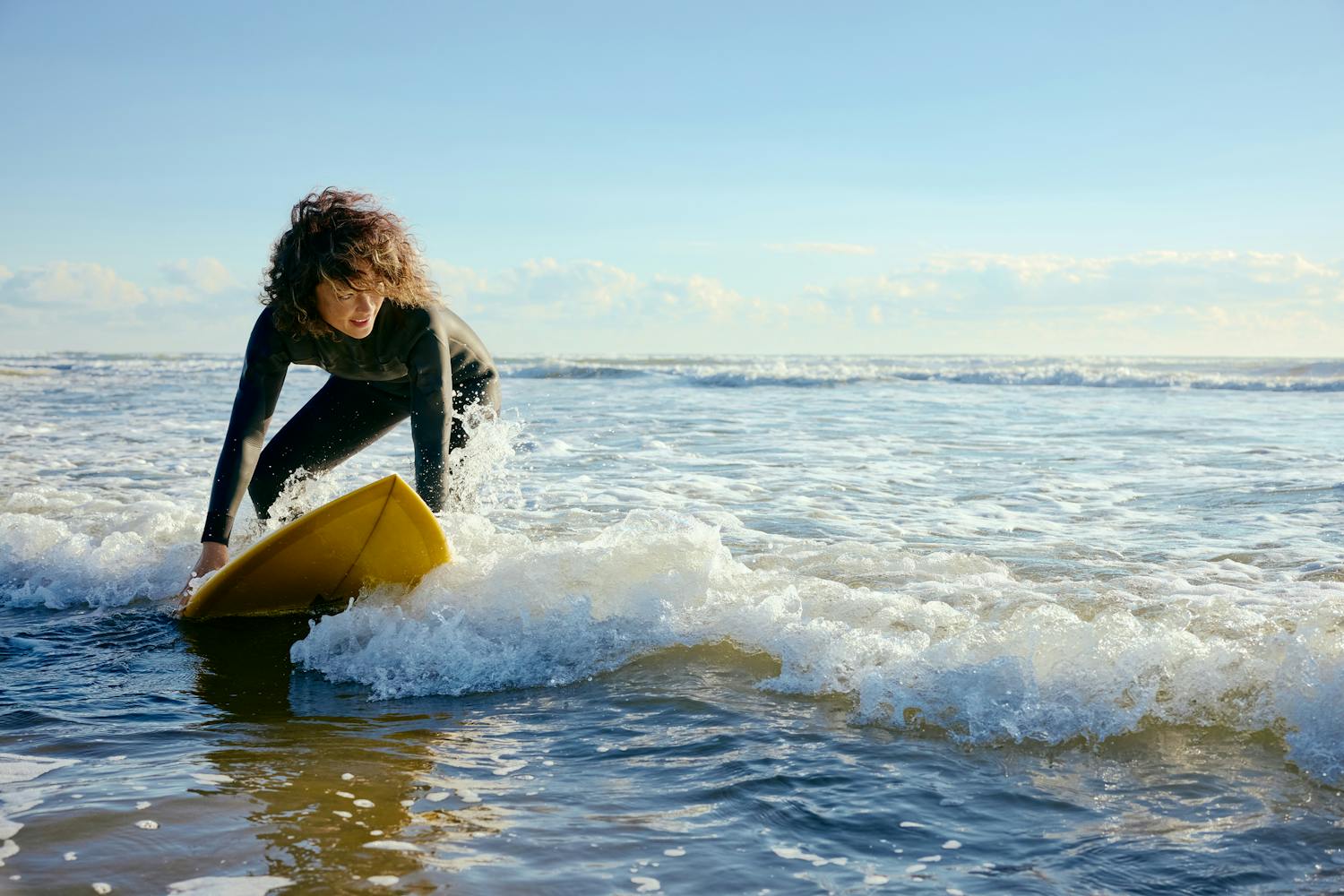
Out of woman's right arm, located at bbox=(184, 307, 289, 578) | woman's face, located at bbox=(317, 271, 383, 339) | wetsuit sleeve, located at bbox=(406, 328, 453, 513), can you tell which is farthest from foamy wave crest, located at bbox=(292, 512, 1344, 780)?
woman's face, located at bbox=(317, 271, 383, 339)

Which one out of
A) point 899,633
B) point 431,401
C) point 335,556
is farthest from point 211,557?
point 899,633

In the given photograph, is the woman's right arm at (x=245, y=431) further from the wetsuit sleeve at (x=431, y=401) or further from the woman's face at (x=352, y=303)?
the wetsuit sleeve at (x=431, y=401)

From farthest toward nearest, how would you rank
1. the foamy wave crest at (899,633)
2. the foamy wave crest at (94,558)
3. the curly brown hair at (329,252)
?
the foamy wave crest at (94,558) → the curly brown hair at (329,252) → the foamy wave crest at (899,633)

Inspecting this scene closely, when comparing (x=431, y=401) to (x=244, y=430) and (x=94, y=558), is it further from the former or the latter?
(x=94, y=558)

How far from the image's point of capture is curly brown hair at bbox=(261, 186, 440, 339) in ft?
11.5

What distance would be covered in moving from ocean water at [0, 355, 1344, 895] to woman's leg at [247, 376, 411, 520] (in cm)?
21

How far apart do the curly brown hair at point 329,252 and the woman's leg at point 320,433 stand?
0.81 m

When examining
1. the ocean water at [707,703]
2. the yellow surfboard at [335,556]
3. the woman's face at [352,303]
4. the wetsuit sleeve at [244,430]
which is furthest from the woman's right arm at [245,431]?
the ocean water at [707,703]

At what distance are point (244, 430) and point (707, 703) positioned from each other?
201 centimetres

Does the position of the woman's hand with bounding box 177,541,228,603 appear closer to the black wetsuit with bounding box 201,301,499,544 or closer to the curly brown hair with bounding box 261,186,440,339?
the black wetsuit with bounding box 201,301,499,544

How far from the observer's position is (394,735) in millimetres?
2957

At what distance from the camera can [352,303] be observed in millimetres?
3594

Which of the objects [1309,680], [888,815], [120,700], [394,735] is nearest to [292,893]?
[394,735]

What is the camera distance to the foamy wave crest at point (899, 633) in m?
2.95
